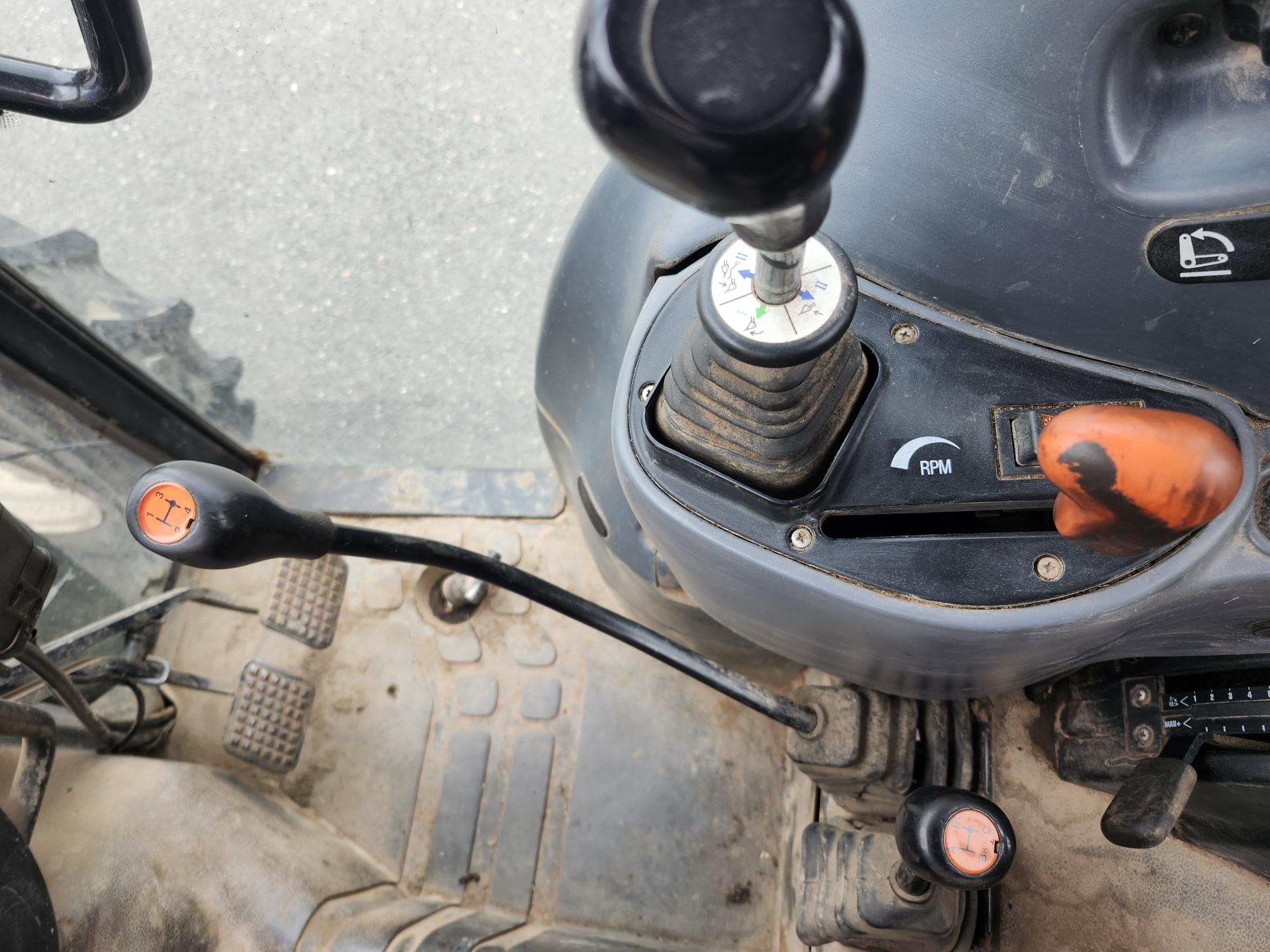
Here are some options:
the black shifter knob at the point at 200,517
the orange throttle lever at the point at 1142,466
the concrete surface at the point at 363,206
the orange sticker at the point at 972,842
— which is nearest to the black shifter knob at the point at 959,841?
the orange sticker at the point at 972,842

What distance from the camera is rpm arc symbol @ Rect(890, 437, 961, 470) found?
2.00 feet

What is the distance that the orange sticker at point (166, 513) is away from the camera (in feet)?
2.43

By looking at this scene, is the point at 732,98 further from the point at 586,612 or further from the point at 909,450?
the point at 586,612

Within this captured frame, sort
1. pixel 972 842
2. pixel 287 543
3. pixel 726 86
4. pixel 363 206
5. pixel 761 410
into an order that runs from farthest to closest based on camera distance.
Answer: pixel 363 206, pixel 287 543, pixel 972 842, pixel 761 410, pixel 726 86

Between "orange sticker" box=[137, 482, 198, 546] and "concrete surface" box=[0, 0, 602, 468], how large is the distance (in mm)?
845

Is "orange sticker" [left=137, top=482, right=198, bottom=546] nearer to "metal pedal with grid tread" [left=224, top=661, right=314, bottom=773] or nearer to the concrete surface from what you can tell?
"metal pedal with grid tread" [left=224, top=661, right=314, bottom=773]

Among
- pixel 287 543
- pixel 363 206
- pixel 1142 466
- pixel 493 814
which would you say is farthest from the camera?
pixel 363 206

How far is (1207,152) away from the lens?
0.56m

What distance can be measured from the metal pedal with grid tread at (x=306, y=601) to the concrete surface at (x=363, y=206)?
32 centimetres

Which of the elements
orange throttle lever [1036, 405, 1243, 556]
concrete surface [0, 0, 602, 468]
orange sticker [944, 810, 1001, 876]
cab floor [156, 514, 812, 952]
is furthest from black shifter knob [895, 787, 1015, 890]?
concrete surface [0, 0, 602, 468]

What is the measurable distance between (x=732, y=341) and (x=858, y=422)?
0.15 meters

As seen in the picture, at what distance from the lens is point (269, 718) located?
1.23 metres

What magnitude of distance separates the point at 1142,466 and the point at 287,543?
63 centimetres

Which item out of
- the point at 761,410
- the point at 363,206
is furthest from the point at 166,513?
the point at 363,206
